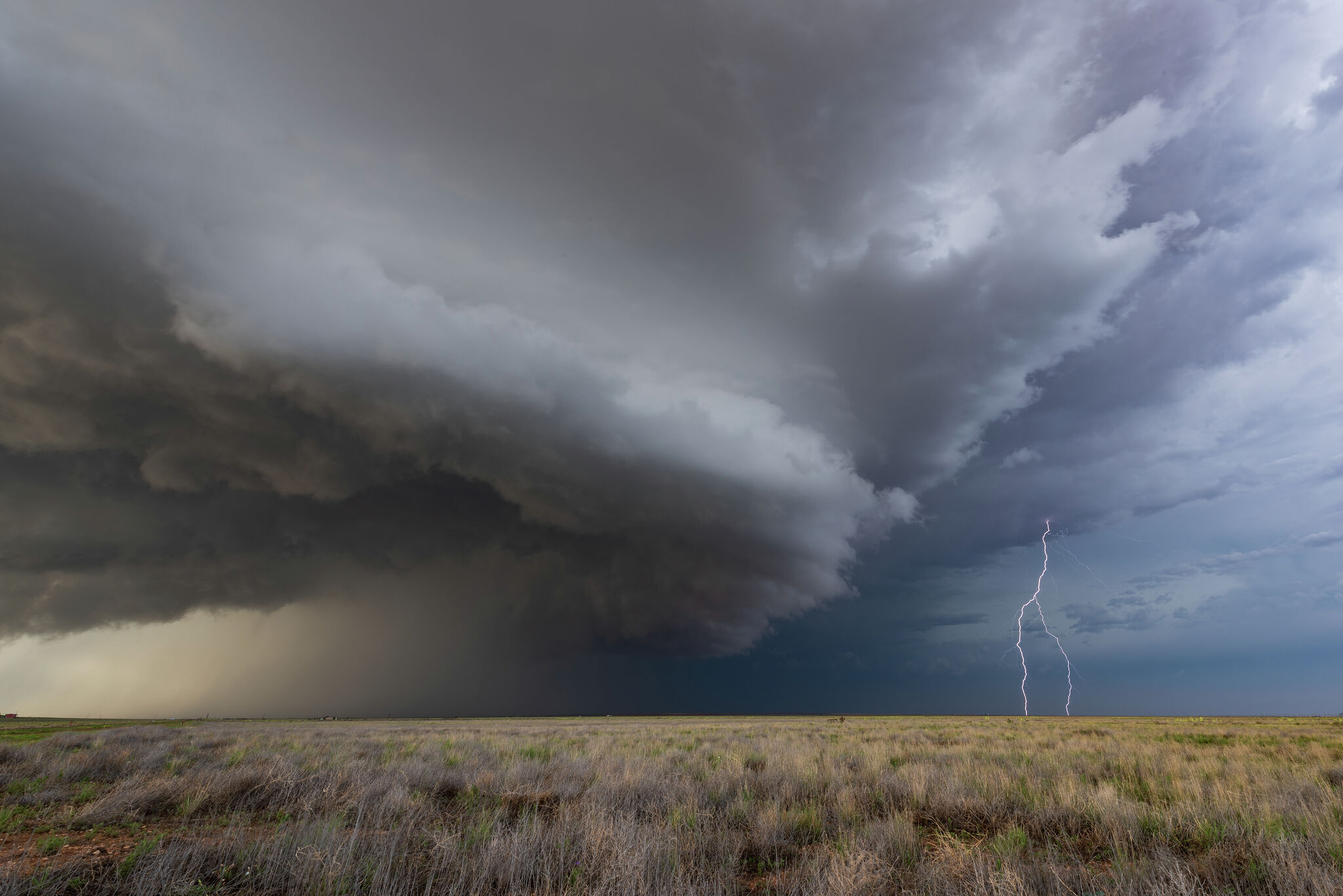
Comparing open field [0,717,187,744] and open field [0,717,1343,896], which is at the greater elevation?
open field [0,717,1343,896]

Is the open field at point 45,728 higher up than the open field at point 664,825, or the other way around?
the open field at point 664,825

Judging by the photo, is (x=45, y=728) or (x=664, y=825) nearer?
(x=664, y=825)

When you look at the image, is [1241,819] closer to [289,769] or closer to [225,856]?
[225,856]

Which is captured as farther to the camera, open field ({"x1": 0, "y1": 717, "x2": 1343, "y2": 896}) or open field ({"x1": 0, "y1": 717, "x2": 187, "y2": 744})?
open field ({"x1": 0, "y1": 717, "x2": 187, "y2": 744})

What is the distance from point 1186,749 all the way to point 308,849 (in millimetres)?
27197

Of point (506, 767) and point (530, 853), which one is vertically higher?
point (530, 853)

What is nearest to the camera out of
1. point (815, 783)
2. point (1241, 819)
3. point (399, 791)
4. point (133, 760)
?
point (1241, 819)

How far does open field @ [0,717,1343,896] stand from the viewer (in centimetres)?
598

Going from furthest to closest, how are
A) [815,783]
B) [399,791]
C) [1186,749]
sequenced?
1. [1186,749]
2. [815,783]
3. [399,791]

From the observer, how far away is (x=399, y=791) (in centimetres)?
1045

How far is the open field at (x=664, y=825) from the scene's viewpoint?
598 centimetres

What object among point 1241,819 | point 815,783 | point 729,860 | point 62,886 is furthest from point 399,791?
point 1241,819

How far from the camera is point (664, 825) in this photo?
848 cm

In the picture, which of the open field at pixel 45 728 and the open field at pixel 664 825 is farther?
the open field at pixel 45 728
